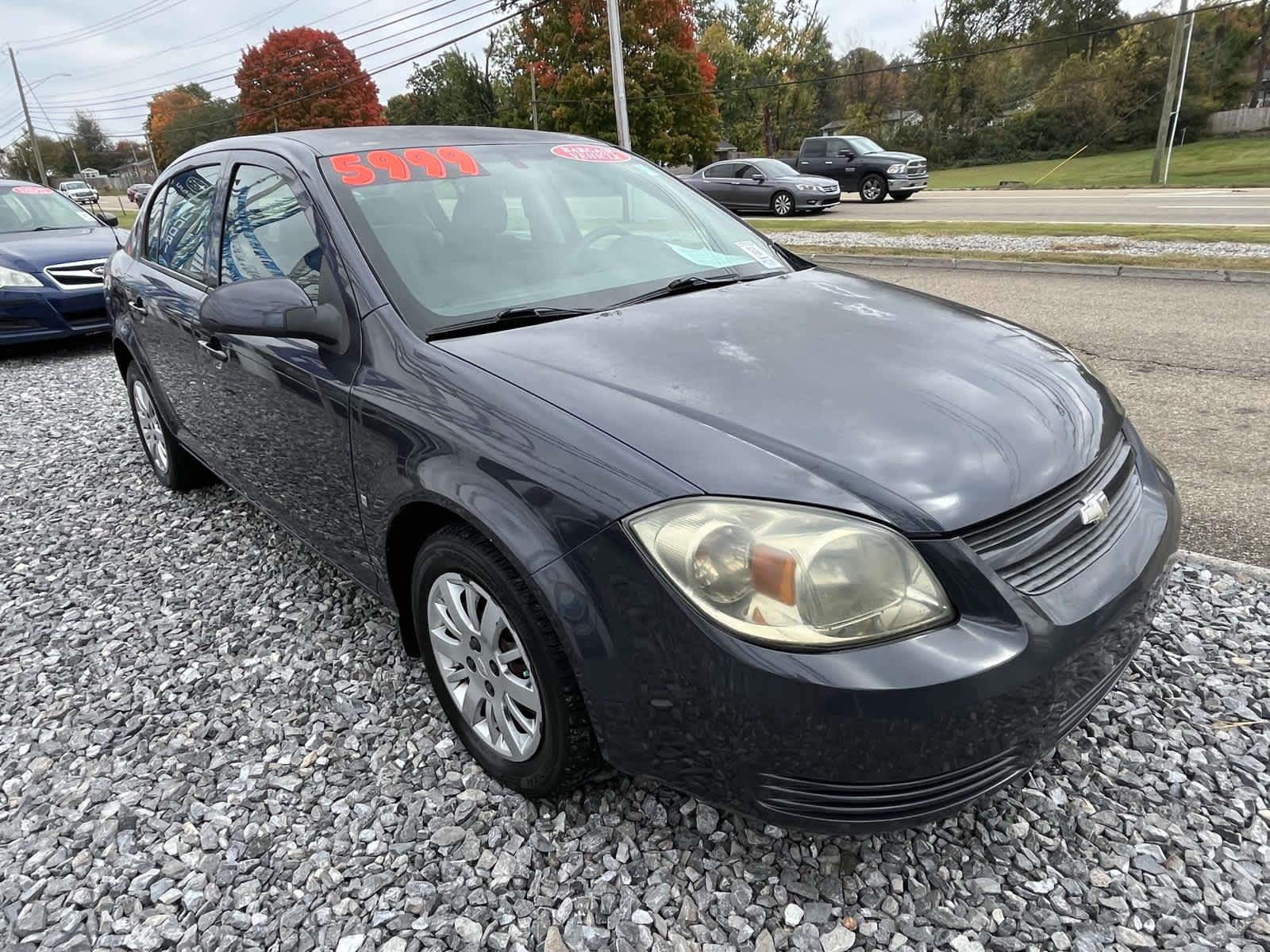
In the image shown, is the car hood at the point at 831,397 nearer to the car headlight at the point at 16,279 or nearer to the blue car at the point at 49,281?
the blue car at the point at 49,281

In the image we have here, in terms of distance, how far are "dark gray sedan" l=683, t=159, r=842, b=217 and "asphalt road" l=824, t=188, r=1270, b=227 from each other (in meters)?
0.52

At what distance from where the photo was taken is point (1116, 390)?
506 centimetres

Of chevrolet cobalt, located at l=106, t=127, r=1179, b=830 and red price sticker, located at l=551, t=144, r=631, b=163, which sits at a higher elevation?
red price sticker, located at l=551, t=144, r=631, b=163

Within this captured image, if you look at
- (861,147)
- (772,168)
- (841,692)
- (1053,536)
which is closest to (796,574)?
(841,692)

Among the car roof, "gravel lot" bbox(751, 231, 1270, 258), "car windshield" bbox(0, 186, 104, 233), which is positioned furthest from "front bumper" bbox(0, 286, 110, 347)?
"gravel lot" bbox(751, 231, 1270, 258)

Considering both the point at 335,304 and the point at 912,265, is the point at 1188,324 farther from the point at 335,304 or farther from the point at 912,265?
the point at 335,304

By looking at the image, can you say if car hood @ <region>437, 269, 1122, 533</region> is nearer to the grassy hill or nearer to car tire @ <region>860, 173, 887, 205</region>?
car tire @ <region>860, 173, 887, 205</region>

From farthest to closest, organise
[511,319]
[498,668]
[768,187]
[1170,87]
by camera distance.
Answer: [1170,87]
[768,187]
[511,319]
[498,668]

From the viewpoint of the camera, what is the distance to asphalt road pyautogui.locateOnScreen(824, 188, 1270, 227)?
556 inches

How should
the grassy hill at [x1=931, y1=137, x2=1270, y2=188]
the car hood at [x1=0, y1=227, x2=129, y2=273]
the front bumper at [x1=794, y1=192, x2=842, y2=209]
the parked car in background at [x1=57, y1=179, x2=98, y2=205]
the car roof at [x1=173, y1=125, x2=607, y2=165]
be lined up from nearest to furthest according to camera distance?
the car roof at [x1=173, y1=125, x2=607, y2=165] < the car hood at [x1=0, y1=227, x2=129, y2=273] < the front bumper at [x1=794, y1=192, x2=842, y2=209] < the grassy hill at [x1=931, y1=137, x2=1270, y2=188] < the parked car in background at [x1=57, y1=179, x2=98, y2=205]

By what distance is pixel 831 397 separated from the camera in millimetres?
1803

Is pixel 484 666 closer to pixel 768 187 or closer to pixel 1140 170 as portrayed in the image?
pixel 768 187

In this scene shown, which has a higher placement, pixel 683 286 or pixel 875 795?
pixel 683 286

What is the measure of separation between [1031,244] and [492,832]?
11.3 metres
